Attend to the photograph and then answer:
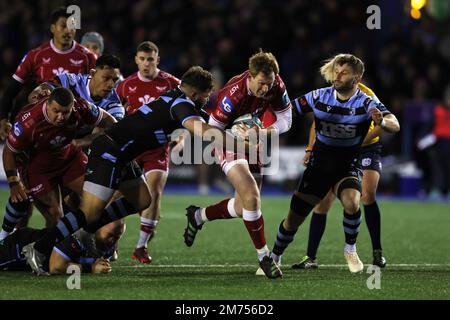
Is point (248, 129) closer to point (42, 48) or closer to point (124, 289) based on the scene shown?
point (124, 289)

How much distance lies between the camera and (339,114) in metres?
8.41

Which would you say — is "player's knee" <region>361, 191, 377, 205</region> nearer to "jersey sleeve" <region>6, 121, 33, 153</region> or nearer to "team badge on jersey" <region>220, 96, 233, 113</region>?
"team badge on jersey" <region>220, 96, 233, 113</region>

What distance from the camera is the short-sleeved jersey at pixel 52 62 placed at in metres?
10.0

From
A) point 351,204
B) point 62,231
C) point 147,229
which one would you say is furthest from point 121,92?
point 351,204

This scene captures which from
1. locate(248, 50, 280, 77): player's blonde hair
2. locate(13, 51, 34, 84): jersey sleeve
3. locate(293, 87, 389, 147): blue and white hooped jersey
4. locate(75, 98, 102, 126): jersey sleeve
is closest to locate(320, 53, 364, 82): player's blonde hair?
locate(293, 87, 389, 147): blue and white hooped jersey

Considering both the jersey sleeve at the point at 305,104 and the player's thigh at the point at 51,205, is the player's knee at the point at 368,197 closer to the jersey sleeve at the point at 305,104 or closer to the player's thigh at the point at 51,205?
the jersey sleeve at the point at 305,104

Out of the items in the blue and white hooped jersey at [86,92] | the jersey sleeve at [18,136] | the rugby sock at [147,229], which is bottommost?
the rugby sock at [147,229]

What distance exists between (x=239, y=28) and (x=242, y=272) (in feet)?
43.9

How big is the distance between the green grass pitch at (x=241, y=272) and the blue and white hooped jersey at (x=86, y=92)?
150cm

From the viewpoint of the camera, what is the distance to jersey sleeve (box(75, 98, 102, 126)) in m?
8.53

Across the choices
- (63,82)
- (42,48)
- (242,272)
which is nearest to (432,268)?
(242,272)

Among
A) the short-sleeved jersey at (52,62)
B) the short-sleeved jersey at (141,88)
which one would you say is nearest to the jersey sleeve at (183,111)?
the short-sleeved jersey at (141,88)

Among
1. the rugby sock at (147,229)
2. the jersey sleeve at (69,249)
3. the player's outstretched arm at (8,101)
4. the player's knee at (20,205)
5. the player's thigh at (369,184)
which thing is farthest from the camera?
the player's outstretched arm at (8,101)

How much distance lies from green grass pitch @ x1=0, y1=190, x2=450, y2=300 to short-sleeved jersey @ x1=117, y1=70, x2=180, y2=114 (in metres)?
1.65
